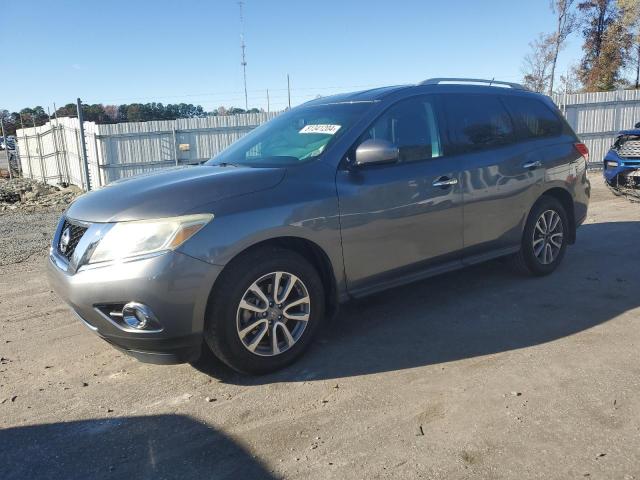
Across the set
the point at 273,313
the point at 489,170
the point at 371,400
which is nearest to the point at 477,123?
the point at 489,170

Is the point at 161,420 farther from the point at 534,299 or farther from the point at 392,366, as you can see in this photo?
the point at 534,299

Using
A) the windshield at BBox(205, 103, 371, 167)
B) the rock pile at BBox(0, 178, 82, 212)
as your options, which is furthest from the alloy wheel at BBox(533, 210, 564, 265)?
the rock pile at BBox(0, 178, 82, 212)

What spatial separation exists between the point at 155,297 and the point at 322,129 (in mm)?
1870

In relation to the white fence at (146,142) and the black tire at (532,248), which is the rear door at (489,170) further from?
the white fence at (146,142)

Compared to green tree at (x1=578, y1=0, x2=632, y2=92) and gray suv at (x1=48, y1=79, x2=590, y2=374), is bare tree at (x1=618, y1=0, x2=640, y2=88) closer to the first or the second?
green tree at (x1=578, y1=0, x2=632, y2=92)

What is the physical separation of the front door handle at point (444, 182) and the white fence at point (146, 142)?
12270mm

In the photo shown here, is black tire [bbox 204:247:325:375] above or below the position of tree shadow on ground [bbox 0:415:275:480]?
above

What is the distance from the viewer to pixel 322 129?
13.7ft

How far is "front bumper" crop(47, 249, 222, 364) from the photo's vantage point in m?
3.09

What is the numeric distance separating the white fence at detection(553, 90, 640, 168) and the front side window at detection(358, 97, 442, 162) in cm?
1369

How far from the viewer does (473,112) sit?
16.0 ft

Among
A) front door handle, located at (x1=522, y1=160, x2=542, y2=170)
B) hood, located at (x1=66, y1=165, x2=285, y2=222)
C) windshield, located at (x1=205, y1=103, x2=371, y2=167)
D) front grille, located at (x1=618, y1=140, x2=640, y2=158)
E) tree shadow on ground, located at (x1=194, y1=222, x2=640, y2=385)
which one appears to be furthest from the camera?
front grille, located at (x1=618, y1=140, x2=640, y2=158)

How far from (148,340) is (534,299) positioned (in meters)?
3.41

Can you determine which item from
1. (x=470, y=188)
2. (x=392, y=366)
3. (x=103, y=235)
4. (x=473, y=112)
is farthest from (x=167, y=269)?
(x=473, y=112)
